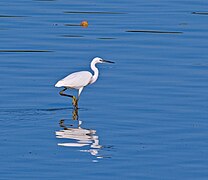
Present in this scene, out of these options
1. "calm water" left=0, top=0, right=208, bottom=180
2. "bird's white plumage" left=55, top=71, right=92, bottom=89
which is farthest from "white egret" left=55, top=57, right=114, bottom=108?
"calm water" left=0, top=0, right=208, bottom=180

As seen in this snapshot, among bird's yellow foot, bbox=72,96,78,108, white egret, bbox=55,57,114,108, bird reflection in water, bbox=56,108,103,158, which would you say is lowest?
bird reflection in water, bbox=56,108,103,158

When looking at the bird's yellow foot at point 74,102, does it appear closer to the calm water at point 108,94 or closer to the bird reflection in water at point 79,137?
the calm water at point 108,94

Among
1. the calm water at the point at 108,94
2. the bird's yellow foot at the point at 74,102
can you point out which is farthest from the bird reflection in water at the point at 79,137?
the bird's yellow foot at the point at 74,102

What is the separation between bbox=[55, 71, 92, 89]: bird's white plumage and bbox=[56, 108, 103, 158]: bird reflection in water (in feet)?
5.22

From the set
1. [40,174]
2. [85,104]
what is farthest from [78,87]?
[40,174]

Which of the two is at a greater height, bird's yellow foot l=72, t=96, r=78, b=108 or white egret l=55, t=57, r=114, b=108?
white egret l=55, t=57, r=114, b=108

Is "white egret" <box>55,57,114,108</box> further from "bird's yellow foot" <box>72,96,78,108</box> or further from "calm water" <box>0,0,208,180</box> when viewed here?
"calm water" <box>0,0,208,180</box>

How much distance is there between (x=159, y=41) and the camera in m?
23.0

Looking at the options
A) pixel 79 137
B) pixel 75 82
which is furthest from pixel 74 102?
pixel 79 137

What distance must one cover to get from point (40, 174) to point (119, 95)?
5.21 metres

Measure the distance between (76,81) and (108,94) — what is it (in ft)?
2.02

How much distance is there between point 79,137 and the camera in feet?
49.4

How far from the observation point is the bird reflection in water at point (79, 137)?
1441cm

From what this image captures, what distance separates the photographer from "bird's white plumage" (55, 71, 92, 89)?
17688 mm
